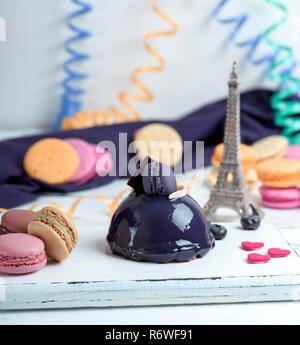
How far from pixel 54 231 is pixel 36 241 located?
0.03 meters

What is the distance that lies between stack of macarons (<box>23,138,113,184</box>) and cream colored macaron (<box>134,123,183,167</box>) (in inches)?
5.4

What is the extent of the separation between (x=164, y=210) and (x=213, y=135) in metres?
1.06

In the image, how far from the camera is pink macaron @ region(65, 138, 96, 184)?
5.43 ft

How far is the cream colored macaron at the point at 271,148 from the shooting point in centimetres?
174

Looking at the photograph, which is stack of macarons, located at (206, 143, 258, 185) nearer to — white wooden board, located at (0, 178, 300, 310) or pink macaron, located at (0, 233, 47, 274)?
white wooden board, located at (0, 178, 300, 310)

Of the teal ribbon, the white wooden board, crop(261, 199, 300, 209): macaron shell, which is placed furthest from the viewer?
the teal ribbon

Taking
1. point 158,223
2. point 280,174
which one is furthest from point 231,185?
point 158,223

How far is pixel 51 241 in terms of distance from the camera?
0.98 metres

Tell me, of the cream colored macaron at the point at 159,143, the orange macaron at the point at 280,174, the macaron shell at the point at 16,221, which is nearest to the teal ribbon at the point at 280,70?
the cream colored macaron at the point at 159,143

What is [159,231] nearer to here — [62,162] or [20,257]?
[20,257]

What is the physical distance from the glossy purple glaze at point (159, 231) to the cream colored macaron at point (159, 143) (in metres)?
0.70

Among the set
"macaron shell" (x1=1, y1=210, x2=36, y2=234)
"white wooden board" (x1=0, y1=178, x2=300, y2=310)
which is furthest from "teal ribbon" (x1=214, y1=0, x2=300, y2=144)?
"macaron shell" (x1=1, y1=210, x2=36, y2=234)

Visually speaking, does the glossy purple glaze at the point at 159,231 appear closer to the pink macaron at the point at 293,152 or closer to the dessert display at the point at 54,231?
the dessert display at the point at 54,231

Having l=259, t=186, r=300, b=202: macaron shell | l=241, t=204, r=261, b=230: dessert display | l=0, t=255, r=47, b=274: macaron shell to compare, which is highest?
l=0, t=255, r=47, b=274: macaron shell
